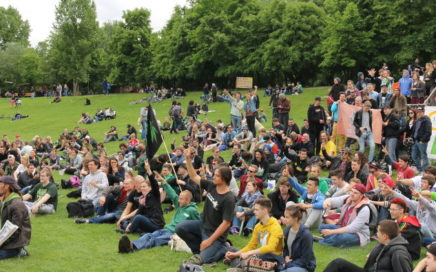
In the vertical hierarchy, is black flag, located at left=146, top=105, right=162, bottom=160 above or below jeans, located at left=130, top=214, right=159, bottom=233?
above

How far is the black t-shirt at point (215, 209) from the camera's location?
25.5 ft

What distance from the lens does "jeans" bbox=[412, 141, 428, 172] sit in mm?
13891

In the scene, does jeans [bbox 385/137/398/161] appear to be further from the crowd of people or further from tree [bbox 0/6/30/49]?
tree [bbox 0/6/30/49]

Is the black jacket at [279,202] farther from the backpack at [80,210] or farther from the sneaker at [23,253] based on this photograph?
the backpack at [80,210]

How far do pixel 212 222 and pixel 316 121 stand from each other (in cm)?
999

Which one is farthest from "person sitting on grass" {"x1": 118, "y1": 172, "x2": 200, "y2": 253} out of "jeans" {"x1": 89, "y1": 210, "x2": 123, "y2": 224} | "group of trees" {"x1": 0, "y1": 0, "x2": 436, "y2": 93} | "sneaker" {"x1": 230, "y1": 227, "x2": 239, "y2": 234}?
"group of trees" {"x1": 0, "y1": 0, "x2": 436, "y2": 93}

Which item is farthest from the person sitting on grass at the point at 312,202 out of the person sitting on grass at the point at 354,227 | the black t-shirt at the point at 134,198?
the black t-shirt at the point at 134,198

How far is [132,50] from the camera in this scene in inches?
2638

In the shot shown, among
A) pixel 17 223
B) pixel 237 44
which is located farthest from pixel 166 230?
pixel 237 44

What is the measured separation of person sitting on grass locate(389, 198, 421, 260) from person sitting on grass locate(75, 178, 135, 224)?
20.6 ft

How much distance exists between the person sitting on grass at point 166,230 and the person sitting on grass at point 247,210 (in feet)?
4.05

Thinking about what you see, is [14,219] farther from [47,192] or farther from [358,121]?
[358,121]

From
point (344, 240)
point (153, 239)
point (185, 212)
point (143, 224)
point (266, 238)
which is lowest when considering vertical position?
point (153, 239)

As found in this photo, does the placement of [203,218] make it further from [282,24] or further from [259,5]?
[259,5]
